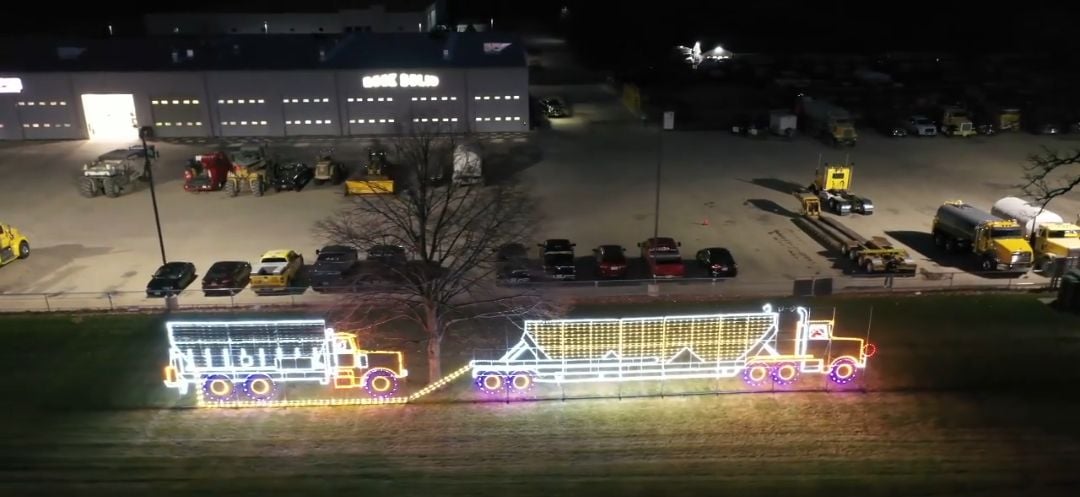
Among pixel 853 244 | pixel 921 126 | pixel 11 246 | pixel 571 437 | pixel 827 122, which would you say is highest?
pixel 827 122

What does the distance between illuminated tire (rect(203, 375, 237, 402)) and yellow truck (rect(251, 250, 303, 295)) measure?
730 cm

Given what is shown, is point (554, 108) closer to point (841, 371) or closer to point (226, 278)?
point (226, 278)

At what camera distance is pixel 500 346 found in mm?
24656

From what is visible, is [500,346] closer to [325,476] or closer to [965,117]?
[325,476]

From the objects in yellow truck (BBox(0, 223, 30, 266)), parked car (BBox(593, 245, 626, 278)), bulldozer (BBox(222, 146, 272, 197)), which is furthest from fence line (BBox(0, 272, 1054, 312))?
bulldozer (BBox(222, 146, 272, 197))

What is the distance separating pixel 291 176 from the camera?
1722 inches

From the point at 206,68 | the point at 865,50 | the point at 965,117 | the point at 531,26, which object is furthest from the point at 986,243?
the point at 531,26

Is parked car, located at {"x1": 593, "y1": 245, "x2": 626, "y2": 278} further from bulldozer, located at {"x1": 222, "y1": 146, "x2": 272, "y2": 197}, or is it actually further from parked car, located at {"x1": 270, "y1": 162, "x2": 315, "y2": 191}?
bulldozer, located at {"x1": 222, "y1": 146, "x2": 272, "y2": 197}

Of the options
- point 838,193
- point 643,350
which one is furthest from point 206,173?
point 838,193

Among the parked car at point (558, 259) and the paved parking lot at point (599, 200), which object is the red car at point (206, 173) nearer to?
the paved parking lot at point (599, 200)

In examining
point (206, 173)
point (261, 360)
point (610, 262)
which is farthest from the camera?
point (206, 173)

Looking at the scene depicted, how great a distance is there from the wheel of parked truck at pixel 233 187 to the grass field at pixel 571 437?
1852cm

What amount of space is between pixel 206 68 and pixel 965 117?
5467 centimetres

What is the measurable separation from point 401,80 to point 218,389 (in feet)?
122
